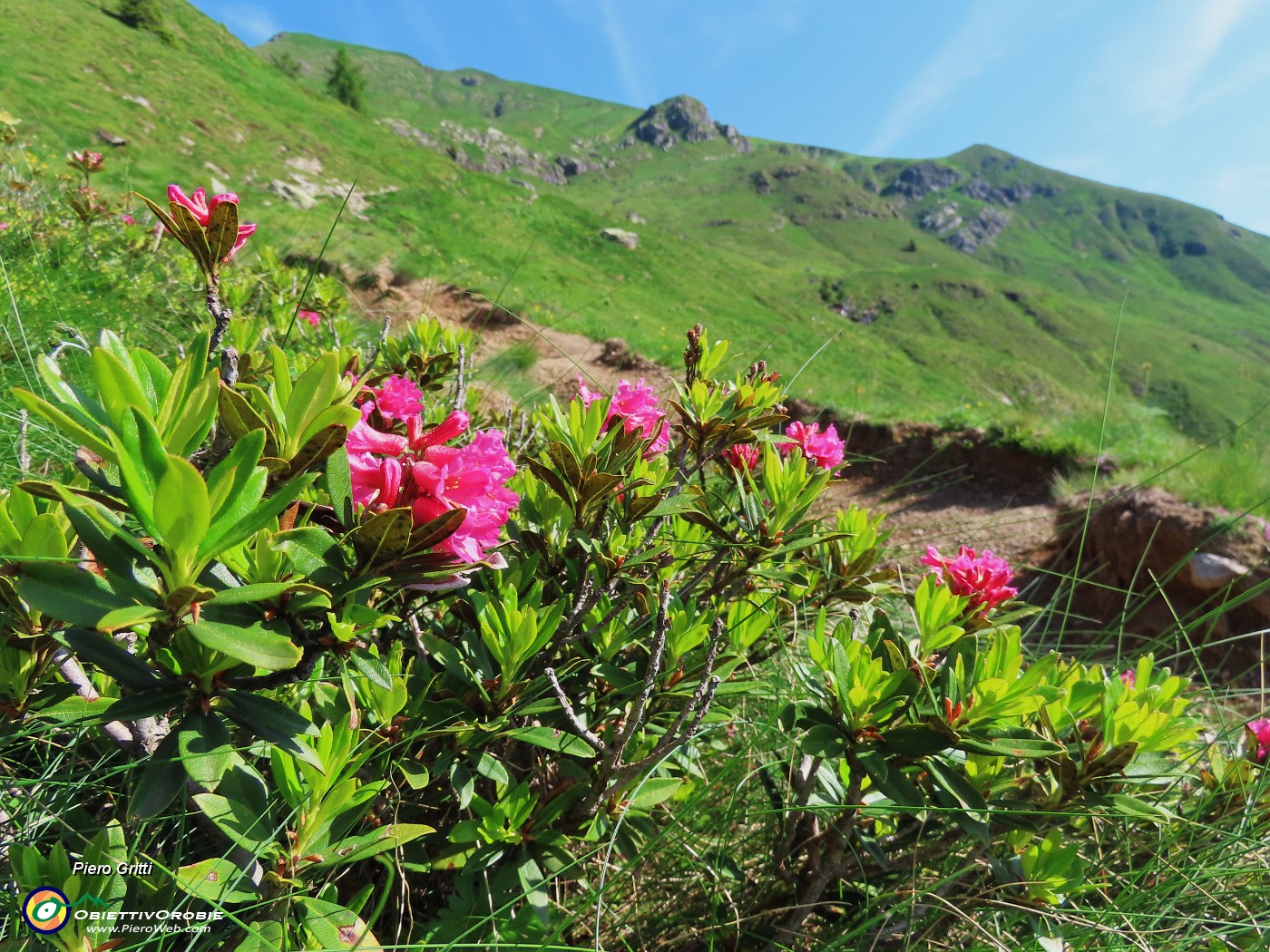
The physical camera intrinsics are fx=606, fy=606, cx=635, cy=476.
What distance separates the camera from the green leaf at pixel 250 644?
595 mm

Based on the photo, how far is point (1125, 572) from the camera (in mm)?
4766

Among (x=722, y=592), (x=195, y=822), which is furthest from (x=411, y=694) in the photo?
(x=722, y=592)

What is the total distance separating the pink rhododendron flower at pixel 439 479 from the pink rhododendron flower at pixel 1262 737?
69.4 inches

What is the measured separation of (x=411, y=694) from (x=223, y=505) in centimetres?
55

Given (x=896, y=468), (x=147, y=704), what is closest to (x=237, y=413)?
(x=147, y=704)

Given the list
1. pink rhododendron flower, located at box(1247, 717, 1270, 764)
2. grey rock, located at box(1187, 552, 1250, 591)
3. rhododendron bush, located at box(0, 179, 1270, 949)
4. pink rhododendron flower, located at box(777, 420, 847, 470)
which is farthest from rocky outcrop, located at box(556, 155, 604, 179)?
pink rhododendron flower, located at box(1247, 717, 1270, 764)

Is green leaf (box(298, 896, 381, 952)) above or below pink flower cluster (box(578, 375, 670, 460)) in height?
below

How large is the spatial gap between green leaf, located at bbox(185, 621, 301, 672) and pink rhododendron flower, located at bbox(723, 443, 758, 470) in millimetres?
917

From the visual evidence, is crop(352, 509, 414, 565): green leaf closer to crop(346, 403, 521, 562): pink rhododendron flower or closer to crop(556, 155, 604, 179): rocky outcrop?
crop(346, 403, 521, 562): pink rhododendron flower

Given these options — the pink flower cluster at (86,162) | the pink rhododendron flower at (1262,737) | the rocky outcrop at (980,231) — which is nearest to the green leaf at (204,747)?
the pink rhododendron flower at (1262,737)

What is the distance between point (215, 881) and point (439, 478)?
0.56 metres

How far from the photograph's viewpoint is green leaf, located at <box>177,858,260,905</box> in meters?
0.70

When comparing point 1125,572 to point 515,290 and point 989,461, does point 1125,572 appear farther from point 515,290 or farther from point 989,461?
point 515,290

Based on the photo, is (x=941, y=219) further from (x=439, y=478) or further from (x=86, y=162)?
(x=439, y=478)
